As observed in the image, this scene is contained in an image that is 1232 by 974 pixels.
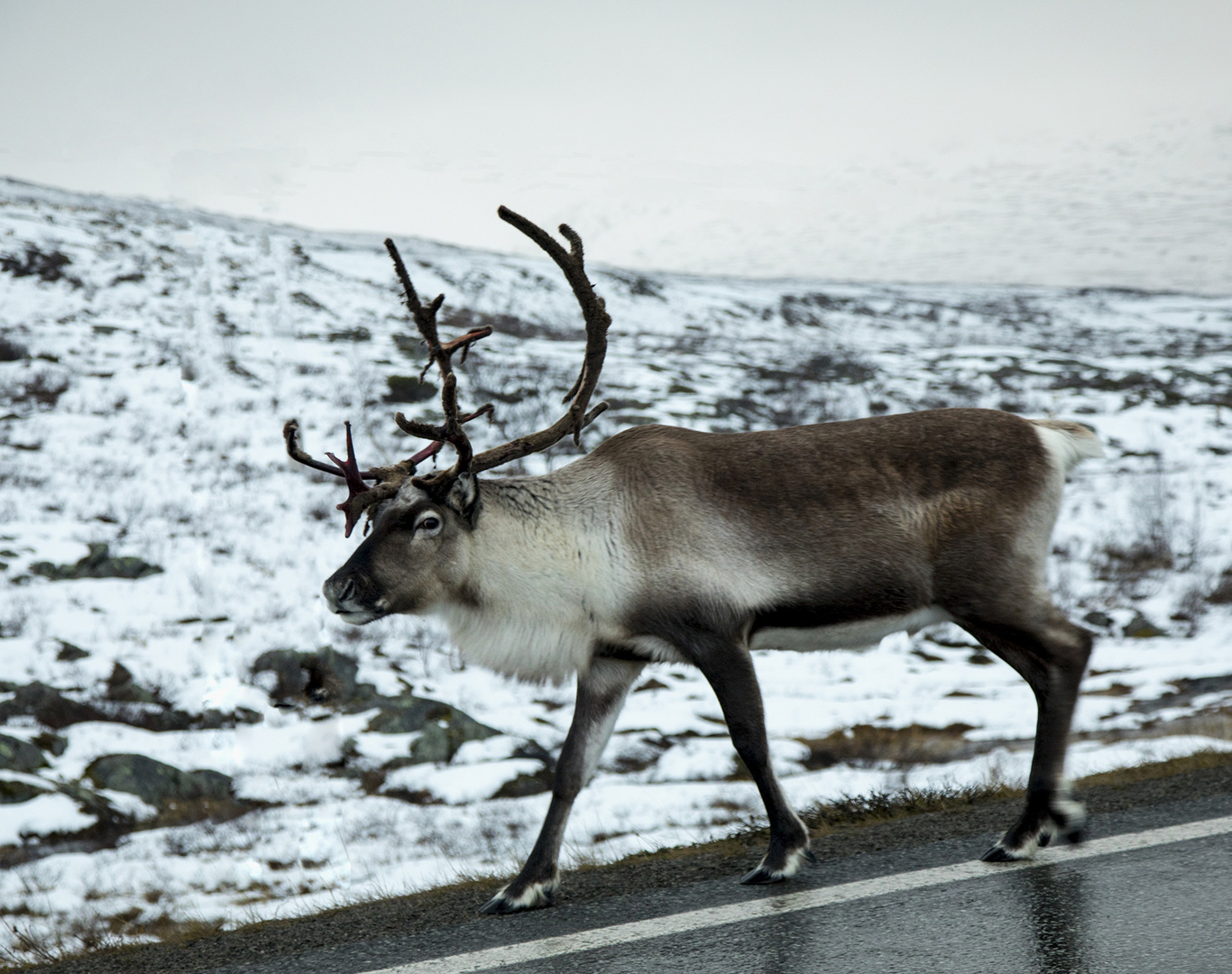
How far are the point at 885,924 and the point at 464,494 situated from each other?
6.51ft

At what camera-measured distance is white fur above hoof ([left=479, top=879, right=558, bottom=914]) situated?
325cm

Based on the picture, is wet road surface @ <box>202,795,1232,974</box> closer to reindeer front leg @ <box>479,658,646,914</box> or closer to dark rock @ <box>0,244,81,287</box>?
reindeer front leg @ <box>479,658,646,914</box>

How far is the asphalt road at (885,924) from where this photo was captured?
246 cm

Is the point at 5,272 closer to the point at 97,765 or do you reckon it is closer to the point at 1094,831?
the point at 97,765

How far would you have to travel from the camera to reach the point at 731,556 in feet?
12.0

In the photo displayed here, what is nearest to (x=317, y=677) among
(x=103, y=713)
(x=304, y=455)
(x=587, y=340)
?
(x=103, y=713)

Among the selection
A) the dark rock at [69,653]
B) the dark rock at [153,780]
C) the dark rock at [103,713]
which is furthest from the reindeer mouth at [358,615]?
the dark rock at [69,653]

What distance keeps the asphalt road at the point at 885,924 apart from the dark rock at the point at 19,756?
16.5 feet

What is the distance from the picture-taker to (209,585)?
39.2ft

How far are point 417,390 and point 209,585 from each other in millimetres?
7768

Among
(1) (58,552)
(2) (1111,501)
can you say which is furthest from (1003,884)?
(2) (1111,501)

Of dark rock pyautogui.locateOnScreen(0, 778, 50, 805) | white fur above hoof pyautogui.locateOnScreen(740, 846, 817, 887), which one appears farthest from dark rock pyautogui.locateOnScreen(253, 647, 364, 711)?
white fur above hoof pyautogui.locateOnScreen(740, 846, 817, 887)

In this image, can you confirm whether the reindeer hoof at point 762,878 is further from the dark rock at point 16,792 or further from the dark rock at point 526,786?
the dark rock at point 16,792

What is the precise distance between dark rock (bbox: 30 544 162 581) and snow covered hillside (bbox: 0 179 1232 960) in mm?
51
